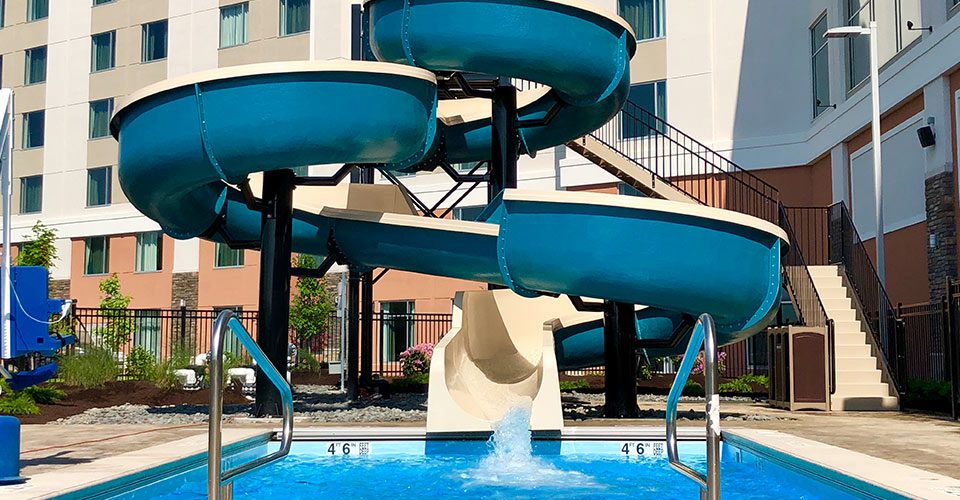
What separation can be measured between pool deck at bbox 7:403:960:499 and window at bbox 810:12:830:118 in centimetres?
1270

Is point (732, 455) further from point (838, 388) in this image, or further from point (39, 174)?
point (39, 174)

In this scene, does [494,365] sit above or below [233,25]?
below

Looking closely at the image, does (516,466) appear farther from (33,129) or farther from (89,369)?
(33,129)

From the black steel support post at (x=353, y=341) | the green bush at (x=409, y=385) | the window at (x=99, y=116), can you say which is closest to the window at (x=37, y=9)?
the window at (x=99, y=116)

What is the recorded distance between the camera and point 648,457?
1111 cm

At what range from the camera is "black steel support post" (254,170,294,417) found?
13.2 metres

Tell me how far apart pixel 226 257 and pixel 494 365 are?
76.4 ft

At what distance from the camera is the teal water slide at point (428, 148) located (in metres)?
10.5

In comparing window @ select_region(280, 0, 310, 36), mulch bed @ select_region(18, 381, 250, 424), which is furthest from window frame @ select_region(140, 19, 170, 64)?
mulch bed @ select_region(18, 381, 250, 424)

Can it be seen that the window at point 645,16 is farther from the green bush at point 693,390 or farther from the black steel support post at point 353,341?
the black steel support post at point 353,341

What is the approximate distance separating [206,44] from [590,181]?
1640 centimetres

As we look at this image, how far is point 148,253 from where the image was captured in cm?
3784

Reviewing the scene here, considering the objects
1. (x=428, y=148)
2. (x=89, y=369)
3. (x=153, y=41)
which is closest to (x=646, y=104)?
(x=89, y=369)

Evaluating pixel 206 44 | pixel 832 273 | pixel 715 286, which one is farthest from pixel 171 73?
pixel 715 286
